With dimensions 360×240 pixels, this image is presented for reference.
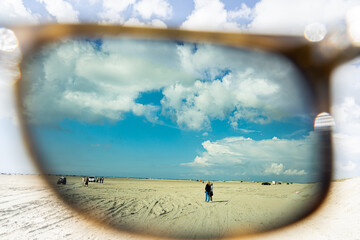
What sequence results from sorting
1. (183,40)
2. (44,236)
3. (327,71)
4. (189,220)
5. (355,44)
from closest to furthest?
1. (355,44)
2. (327,71)
3. (183,40)
4. (44,236)
5. (189,220)

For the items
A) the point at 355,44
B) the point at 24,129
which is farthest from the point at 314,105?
the point at 24,129

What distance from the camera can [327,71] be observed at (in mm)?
2594

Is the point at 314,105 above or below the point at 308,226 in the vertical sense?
→ above

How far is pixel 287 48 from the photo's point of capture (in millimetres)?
2674

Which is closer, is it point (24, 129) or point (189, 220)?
point (24, 129)

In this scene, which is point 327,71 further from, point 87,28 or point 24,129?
point 24,129

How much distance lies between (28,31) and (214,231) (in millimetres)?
3222

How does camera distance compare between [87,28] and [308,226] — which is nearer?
[87,28]

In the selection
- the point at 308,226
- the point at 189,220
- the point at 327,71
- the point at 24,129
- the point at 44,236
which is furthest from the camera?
the point at 189,220

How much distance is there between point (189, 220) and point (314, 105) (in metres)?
2.54

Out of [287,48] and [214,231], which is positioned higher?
[287,48]

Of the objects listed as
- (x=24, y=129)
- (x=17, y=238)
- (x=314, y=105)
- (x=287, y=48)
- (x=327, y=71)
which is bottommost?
(x=17, y=238)

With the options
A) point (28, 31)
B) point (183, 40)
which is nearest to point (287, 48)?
point (183, 40)

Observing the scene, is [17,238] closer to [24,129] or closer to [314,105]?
[24,129]
